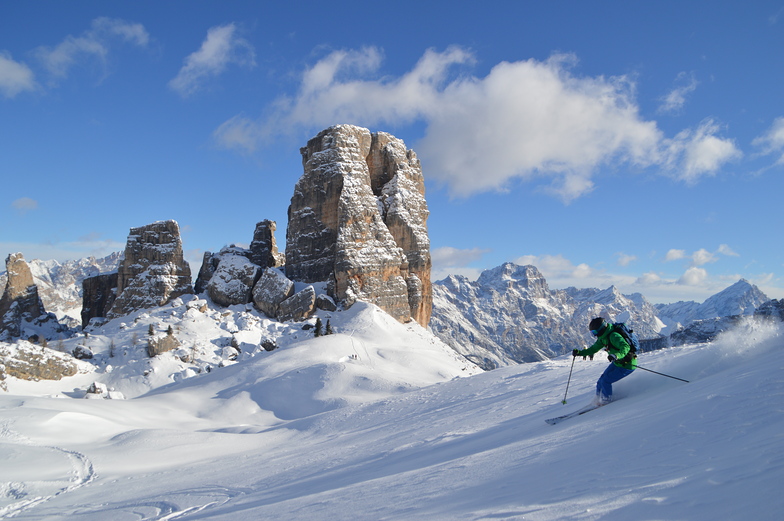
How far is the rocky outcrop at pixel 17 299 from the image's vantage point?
40500 millimetres

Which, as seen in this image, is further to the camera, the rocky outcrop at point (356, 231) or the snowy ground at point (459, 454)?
the rocky outcrop at point (356, 231)

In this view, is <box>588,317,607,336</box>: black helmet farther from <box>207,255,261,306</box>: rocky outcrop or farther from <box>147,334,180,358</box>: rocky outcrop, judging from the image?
<box>207,255,261,306</box>: rocky outcrop

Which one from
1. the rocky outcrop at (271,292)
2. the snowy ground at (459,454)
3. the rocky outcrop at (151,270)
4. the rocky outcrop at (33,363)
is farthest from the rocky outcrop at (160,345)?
the snowy ground at (459,454)

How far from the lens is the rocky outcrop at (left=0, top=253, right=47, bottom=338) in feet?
133

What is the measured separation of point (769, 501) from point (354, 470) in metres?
5.79

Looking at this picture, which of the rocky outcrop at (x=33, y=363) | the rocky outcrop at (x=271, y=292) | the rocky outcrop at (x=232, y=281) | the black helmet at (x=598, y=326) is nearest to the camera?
the black helmet at (x=598, y=326)

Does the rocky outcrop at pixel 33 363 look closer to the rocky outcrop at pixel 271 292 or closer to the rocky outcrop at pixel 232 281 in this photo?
the rocky outcrop at pixel 232 281

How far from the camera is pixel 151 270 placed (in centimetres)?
4097

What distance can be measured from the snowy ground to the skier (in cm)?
28

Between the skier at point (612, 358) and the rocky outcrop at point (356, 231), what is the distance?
32.9 meters

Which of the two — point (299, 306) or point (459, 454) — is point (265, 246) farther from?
point (459, 454)

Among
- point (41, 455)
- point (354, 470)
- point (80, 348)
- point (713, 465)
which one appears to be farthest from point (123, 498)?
point (80, 348)

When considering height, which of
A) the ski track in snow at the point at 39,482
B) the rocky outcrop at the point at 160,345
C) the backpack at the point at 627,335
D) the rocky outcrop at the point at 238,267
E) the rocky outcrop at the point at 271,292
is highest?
the rocky outcrop at the point at 238,267

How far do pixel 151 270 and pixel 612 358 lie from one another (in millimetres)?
41478
